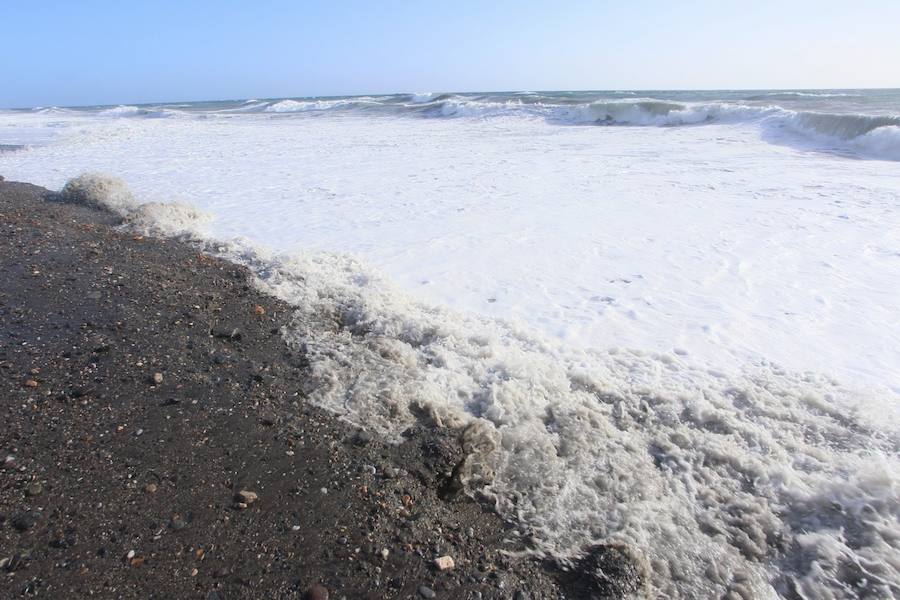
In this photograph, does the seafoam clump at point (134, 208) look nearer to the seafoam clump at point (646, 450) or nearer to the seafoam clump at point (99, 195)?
the seafoam clump at point (99, 195)

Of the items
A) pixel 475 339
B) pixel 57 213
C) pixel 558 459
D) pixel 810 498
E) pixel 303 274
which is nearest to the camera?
pixel 810 498

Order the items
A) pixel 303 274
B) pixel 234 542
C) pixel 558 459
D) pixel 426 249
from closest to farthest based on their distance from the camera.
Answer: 1. pixel 234 542
2. pixel 558 459
3. pixel 303 274
4. pixel 426 249

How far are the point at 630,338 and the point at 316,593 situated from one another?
2708mm

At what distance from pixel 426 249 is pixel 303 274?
56.9 inches

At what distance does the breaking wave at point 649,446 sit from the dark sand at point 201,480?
20 cm

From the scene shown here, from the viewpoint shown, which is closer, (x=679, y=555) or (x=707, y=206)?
(x=679, y=555)

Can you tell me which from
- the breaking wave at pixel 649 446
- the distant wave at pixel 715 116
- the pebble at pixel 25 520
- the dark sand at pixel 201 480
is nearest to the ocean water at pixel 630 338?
the breaking wave at pixel 649 446

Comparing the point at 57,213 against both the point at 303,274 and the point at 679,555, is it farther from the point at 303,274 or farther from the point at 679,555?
the point at 679,555

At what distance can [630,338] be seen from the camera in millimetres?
3658

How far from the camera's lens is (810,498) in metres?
2.29

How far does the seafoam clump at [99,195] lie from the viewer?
6848 mm

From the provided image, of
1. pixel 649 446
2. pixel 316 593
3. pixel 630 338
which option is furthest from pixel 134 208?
pixel 649 446

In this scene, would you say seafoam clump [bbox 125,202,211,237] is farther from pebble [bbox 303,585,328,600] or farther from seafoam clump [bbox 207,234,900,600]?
pebble [bbox 303,585,328,600]

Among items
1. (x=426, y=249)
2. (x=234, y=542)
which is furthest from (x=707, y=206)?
(x=234, y=542)
